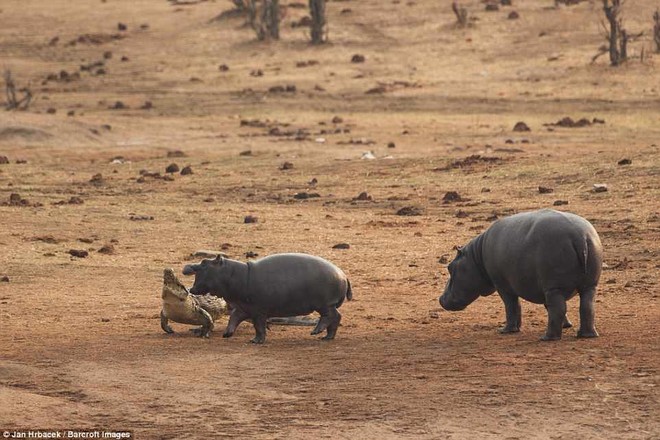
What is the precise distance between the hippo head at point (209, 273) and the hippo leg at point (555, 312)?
2.87 meters

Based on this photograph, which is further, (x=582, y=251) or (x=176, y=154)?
(x=176, y=154)

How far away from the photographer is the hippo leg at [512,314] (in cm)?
1246

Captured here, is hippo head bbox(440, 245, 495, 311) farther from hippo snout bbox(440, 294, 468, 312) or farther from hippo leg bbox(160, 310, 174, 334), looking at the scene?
hippo leg bbox(160, 310, 174, 334)

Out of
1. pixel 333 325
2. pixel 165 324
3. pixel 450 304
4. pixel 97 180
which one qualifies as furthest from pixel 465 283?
pixel 97 180

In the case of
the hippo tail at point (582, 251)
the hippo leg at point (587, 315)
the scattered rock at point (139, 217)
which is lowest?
the scattered rock at point (139, 217)

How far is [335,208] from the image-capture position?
73.7ft

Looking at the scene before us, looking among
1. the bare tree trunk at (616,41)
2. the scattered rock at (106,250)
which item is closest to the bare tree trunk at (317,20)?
the bare tree trunk at (616,41)

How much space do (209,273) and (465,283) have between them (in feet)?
7.51

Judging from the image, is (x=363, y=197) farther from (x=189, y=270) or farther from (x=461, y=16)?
(x=461, y=16)

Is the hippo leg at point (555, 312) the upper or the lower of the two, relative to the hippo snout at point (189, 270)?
lower

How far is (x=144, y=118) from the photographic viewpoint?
1451 inches

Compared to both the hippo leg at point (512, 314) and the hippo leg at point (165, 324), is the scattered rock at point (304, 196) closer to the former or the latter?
the hippo leg at point (165, 324)

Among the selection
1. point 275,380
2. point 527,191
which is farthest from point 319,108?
point 275,380

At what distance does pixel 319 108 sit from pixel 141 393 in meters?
27.9
